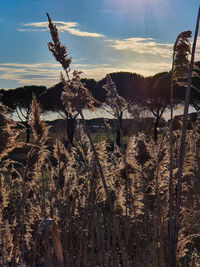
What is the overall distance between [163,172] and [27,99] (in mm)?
48631

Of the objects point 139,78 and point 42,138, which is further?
Result: point 139,78

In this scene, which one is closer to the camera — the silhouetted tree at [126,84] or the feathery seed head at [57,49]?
the feathery seed head at [57,49]

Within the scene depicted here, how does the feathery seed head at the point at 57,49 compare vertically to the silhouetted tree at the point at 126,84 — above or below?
below

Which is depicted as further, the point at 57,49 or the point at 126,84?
the point at 126,84

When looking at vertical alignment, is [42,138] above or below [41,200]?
above

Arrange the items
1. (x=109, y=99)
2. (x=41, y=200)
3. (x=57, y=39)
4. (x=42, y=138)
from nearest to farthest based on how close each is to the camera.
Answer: (x=57, y=39), (x=109, y=99), (x=42, y=138), (x=41, y=200)

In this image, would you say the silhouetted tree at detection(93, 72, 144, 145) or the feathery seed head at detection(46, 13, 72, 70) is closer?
the feathery seed head at detection(46, 13, 72, 70)

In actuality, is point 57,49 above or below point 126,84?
below

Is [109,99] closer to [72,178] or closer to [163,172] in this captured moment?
[163,172]

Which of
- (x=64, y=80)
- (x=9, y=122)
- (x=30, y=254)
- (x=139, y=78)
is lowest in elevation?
(x=30, y=254)

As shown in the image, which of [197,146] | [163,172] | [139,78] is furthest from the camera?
[139,78]

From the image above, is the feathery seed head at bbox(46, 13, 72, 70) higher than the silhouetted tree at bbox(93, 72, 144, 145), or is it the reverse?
the silhouetted tree at bbox(93, 72, 144, 145)

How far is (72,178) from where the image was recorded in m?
5.12

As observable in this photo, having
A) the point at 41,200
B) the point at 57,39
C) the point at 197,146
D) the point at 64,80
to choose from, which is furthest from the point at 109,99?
→ the point at 41,200
